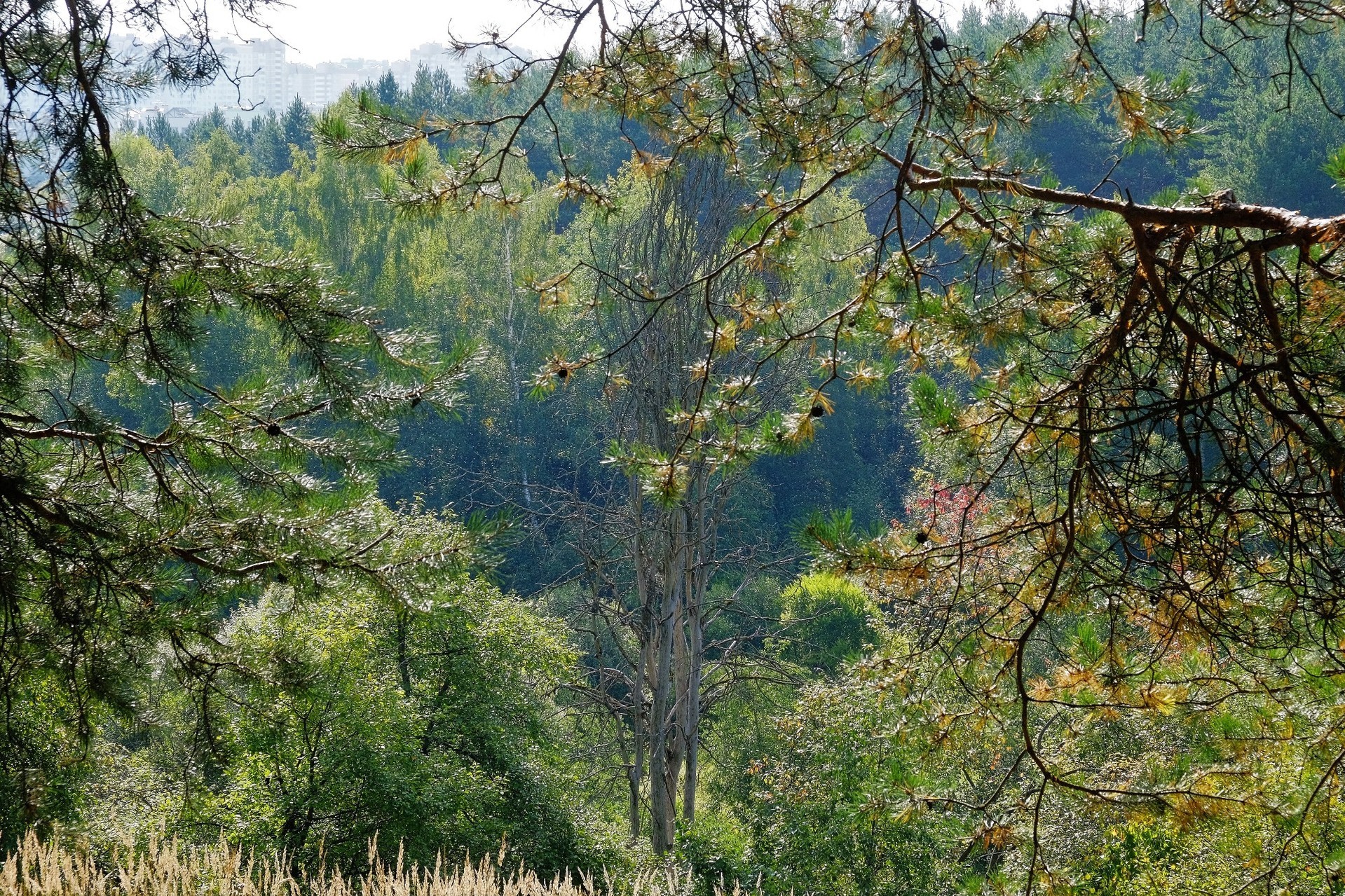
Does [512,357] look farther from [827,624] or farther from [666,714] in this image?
[666,714]

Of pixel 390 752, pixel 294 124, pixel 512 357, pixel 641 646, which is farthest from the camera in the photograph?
pixel 294 124

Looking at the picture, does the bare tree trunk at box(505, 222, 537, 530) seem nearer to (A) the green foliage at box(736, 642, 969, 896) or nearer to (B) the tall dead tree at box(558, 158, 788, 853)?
(B) the tall dead tree at box(558, 158, 788, 853)

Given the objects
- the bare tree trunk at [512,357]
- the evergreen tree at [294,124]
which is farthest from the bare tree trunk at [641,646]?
the evergreen tree at [294,124]

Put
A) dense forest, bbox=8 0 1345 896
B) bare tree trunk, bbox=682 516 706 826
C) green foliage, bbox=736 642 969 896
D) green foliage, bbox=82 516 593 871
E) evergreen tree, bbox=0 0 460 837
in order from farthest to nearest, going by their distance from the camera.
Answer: bare tree trunk, bbox=682 516 706 826 → green foliage, bbox=736 642 969 896 → green foliage, bbox=82 516 593 871 → evergreen tree, bbox=0 0 460 837 → dense forest, bbox=8 0 1345 896

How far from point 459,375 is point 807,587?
14310 mm

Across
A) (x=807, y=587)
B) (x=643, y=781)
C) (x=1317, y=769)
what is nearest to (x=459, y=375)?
(x=1317, y=769)

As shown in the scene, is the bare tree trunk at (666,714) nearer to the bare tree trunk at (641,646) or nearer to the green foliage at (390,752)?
the bare tree trunk at (641,646)

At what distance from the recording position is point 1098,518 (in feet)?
9.75

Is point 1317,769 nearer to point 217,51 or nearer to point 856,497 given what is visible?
point 217,51

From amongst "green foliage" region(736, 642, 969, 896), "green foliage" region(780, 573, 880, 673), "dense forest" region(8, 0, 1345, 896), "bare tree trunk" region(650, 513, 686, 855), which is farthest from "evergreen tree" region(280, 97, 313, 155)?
"dense forest" region(8, 0, 1345, 896)

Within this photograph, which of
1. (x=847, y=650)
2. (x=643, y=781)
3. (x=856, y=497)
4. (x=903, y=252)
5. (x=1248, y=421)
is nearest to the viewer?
(x=1248, y=421)

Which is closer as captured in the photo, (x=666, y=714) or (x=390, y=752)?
(x=390, y=752)

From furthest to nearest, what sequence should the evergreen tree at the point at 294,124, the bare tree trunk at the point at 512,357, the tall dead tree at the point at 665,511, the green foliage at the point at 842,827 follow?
1. the evergreen tree at the point at 294,124
2. the bare tree trunk at the point at 512,357
3. the tall dead tree at the point at 665,511
4. the green foliage at the point at 842,827

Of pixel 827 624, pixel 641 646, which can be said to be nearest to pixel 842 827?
pixel 641 646
